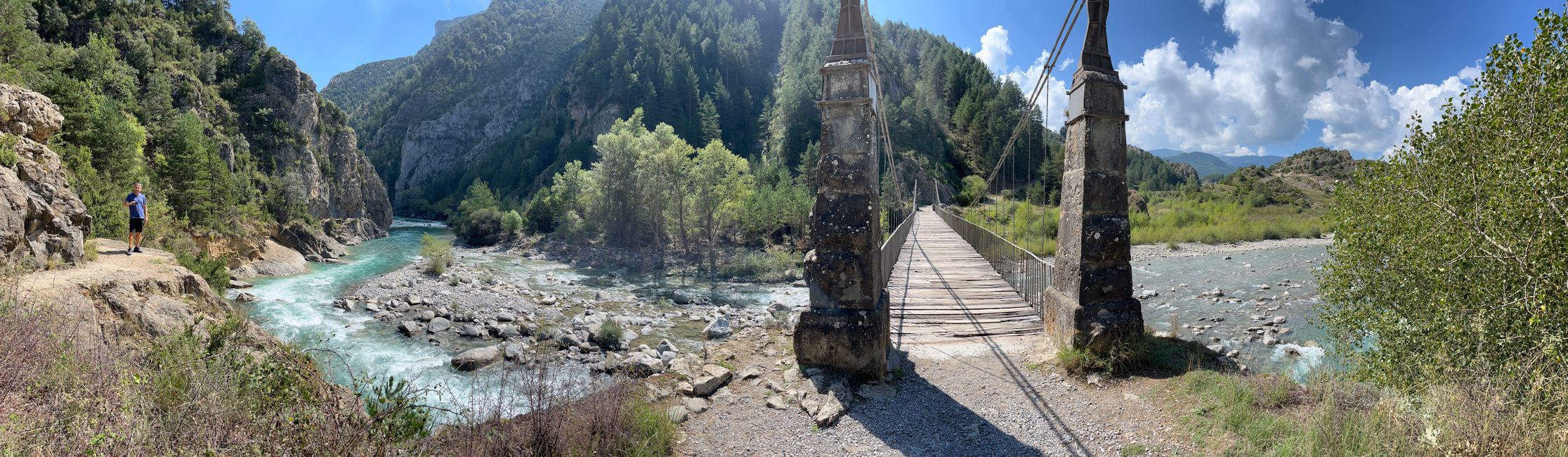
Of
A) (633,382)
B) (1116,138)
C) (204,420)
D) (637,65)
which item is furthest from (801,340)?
(637,65)

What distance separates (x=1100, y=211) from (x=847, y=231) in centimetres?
225

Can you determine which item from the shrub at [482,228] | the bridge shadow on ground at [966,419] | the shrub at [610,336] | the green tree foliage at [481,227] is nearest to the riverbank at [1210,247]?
the shrub at [610,336]

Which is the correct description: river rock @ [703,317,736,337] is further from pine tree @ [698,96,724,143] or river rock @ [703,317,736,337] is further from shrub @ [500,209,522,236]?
pine tree @ [698,96,724,143]

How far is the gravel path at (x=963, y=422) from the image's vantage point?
3.89m

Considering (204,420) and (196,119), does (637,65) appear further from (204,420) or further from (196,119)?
(204,420)

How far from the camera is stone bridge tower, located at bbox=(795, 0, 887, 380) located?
4.90 m

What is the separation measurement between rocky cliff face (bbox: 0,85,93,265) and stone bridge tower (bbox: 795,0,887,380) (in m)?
8.90

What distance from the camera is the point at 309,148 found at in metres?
33.4

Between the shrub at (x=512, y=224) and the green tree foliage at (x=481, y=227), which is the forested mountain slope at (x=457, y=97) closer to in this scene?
the green tree foliage at (x=481, y=227)

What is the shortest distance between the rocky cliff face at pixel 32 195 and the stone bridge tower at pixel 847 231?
8898 mm

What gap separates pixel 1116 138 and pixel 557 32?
138431 millimetres

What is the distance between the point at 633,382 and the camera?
4625mm

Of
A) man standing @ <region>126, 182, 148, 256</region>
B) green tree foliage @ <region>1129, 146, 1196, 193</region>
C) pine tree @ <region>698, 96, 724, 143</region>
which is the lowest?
man standing @ <region>126, 182, 148, 256</region>

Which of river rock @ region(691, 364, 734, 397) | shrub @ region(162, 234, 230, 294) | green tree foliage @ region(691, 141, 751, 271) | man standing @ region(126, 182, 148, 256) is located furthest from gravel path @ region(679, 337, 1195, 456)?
green tree foliage @ region(691, 141, 751, 271)
